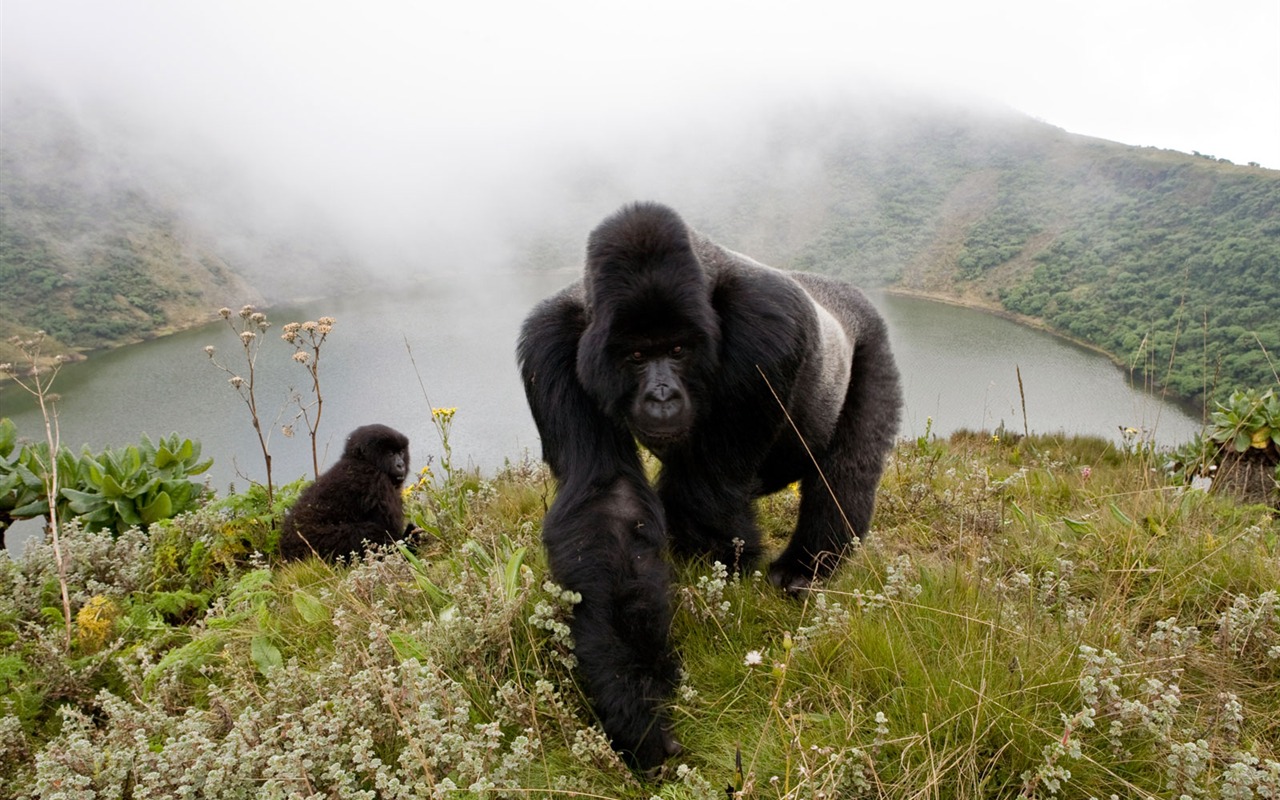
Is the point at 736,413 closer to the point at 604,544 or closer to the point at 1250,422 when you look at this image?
the point at 604,544

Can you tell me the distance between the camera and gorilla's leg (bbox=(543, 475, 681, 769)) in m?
2.14

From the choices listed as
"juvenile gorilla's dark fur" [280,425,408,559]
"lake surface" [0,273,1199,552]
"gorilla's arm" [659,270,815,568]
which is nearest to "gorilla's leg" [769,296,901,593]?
"gorilla's arm" [659,270,815,568]

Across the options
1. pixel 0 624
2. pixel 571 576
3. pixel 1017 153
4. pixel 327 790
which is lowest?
pixel 0 624

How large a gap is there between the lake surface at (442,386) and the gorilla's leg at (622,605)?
6.25 meters

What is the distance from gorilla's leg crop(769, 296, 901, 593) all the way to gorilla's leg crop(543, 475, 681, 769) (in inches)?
36.1

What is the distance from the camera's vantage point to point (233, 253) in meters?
34.8

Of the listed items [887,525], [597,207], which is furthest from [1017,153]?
[887,525]

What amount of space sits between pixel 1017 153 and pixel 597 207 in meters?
32.5

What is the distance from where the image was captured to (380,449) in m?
6.09

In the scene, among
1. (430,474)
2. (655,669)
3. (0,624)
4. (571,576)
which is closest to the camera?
(655,669)

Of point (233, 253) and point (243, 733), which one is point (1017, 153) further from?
point (243, 733)

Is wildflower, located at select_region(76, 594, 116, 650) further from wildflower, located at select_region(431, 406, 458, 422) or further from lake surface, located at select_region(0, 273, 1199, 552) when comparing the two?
lake surface, located at select_region(0, 273, 1199, 552)

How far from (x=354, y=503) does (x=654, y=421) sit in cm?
381

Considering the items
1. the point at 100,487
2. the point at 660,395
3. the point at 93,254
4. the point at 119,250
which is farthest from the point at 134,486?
the point at 119,250
